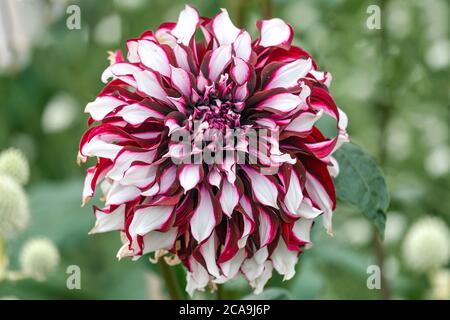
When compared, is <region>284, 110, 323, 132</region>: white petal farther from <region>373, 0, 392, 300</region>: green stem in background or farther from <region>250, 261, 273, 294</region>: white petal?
<region>373, 0, 392, 300</region>: green stem in background

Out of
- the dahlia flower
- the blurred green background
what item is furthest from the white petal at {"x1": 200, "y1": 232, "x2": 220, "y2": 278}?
the blurred green background

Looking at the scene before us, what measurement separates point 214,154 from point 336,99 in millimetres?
690

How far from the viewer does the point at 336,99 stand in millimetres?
1257

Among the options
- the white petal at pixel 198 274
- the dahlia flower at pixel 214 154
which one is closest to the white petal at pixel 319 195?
the dahlia flower at pixel 214 154

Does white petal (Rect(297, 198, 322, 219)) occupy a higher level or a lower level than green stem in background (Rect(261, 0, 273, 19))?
lower

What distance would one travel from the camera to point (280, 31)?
2.10ft

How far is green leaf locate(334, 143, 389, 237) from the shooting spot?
0.67 meters

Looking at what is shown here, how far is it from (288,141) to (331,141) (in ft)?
0.11

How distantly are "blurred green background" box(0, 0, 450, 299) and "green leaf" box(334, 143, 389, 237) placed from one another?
0.21 m

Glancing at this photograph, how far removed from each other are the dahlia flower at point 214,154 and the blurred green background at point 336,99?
0.72ft

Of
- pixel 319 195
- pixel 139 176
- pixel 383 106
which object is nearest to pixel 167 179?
pixel 139 176

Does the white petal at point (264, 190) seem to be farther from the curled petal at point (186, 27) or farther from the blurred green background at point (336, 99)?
the blurred green background at point (336, 99)
